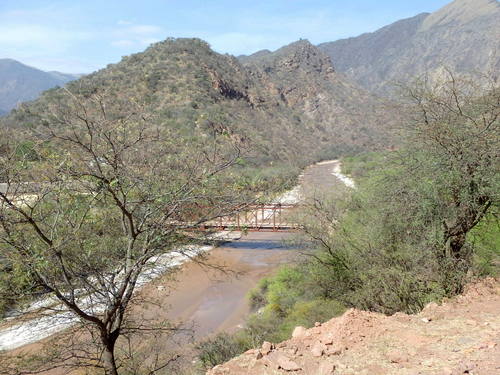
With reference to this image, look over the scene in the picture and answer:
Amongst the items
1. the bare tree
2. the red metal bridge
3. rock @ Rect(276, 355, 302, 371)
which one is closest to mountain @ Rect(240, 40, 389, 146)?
the red metal bridge

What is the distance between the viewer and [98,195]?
21.5 ft

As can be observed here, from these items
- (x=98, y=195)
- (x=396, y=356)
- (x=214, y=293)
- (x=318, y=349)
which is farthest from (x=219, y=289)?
(x=396, y=356)

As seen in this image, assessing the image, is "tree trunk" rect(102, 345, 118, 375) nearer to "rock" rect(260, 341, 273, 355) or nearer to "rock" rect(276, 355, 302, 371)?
"rock" rect(260, 341, 273, 355)

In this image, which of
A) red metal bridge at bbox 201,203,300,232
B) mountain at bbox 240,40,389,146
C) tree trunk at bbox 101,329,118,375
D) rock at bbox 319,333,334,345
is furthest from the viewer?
mountain at bbox 240,40,389,146

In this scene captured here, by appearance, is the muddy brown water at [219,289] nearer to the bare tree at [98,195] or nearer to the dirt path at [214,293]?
the dirt path at [214,293]

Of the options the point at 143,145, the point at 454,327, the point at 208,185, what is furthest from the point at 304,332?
the point at 143,145

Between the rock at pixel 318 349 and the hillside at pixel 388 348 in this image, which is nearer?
the hillside at pixel 388 348

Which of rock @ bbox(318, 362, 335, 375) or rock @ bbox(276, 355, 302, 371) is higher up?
rock @ bbox(318, 362, 335, 375)

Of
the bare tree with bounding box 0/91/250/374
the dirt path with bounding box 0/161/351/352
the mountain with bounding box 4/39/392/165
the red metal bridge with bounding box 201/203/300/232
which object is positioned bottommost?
the dirt path with bounding box 0/161/351/352

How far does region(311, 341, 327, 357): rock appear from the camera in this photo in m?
5.28

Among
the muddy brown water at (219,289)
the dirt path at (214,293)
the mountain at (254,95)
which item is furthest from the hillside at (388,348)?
the mountain at (254,95)

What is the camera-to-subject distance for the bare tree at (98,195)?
5.81 meters

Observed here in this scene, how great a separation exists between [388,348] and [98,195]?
4.84 metres

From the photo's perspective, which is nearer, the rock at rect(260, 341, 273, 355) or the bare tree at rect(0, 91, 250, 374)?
the rock at rect(260, 341, 273, 355)
